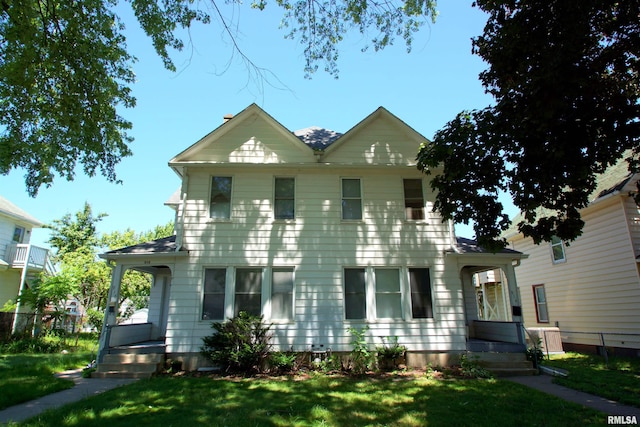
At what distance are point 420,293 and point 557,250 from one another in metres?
9.05

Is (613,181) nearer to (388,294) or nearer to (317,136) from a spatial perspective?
(388,294)

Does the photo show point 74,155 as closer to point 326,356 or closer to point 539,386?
point 326,356

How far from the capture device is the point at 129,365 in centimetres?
1038

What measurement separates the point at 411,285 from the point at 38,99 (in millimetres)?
11320

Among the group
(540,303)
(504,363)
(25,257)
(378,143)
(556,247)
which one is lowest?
(504,363)

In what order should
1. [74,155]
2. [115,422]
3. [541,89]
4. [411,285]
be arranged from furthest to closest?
[411,285]
[74,155]
[541,89]
[115,422]

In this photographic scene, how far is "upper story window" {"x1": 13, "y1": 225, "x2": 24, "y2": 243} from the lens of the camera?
74.4ft

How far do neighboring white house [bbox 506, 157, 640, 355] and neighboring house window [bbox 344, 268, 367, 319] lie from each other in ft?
25.7

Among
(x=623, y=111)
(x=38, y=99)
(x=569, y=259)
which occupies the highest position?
(x=38, y=99)

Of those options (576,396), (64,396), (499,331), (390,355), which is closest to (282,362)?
(390,355)

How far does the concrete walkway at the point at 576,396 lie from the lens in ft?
21.9

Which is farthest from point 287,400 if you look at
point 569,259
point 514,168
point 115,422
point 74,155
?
point 569,259

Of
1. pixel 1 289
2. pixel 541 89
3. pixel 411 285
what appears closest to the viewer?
pixel 541 89

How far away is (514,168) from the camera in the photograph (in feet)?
27.2
